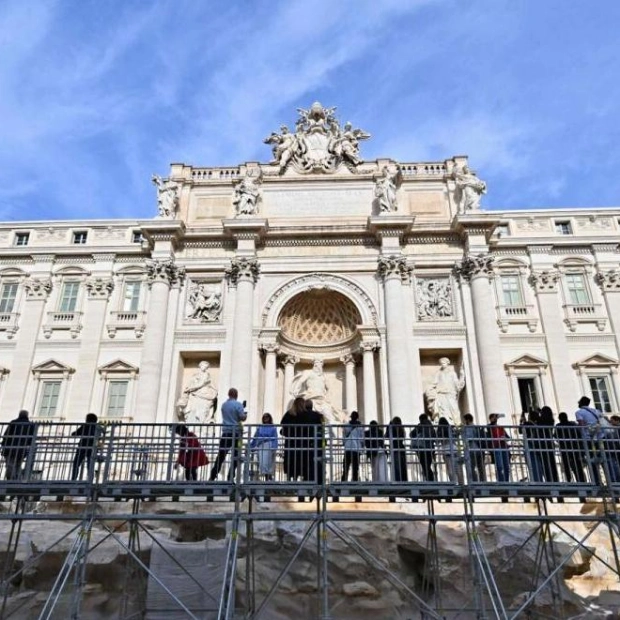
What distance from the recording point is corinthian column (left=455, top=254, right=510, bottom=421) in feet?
75.8

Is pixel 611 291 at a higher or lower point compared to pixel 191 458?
higher

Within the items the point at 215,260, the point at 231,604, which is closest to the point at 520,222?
the point at 215,260

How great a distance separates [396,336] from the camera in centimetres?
2400

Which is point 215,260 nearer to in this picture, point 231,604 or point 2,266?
point 2,266

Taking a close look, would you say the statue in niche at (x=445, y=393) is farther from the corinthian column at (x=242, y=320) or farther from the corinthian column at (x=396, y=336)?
the corinthian column at (x=242, y=320)

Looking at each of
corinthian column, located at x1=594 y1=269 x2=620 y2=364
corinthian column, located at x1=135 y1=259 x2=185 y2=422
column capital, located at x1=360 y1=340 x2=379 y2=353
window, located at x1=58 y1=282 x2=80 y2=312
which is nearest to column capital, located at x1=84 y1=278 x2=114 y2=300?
window, located at x1=58 y1=282 x2=80 y2=312

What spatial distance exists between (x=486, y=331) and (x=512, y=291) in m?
2.81

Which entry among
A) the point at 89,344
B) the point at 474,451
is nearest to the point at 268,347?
the point at 89,344

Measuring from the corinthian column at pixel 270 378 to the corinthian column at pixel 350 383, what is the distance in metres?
2.89

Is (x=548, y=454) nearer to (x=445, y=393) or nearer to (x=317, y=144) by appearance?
(x=445, y=393)

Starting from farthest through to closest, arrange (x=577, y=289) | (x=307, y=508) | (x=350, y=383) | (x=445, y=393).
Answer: (x=577, y=289), (x=350, y=383), (x=445, y=393), (x=307, y=508)

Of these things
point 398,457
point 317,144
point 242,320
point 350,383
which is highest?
point 317,144

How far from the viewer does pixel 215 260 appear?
86.6 feet

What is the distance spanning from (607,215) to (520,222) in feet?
12.2
